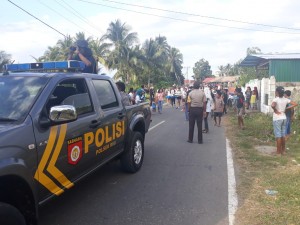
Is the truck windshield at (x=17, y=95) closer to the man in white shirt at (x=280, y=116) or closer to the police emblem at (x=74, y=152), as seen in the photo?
the police emblem at (x=74, y=152)

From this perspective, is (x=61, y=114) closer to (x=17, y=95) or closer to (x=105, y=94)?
(x=17, y=95)

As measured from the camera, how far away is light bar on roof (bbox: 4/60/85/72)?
4672 mm

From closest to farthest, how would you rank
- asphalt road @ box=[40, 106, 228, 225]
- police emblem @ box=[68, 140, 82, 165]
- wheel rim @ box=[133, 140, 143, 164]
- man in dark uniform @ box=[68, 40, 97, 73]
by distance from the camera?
1. police emblem @ box=[68, 140, 82, 165]
2. asphalt road @ box=[40, 106, 228, 225]
3. wheel rim @ box=[133, 140, 143, 164]
4. man in dark uniform @ box=[68, 40, 97, 73]

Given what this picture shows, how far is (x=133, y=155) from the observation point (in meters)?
6.11

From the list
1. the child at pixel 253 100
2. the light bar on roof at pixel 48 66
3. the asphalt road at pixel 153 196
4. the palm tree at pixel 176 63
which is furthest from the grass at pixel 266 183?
the palm tree at pixel 176 63

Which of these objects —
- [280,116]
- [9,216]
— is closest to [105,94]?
[9,216]

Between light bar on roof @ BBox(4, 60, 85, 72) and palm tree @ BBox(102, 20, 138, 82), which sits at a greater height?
palm tree @ BBox(102, 20, 138, 82)

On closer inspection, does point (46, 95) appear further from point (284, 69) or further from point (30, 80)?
point (284, 69)

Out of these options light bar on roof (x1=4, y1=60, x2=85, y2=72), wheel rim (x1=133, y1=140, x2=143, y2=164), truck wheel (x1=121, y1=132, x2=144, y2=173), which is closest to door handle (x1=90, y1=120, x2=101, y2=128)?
light bar on roof (x1=4, y1=60, x2=85, y2=72)

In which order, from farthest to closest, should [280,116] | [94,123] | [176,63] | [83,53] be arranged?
[176,63] < [280,116] < [83,53] < [94,123]

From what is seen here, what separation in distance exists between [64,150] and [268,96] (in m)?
15.8

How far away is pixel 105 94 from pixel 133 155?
1391mm

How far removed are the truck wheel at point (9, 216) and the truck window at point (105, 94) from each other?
2.33m

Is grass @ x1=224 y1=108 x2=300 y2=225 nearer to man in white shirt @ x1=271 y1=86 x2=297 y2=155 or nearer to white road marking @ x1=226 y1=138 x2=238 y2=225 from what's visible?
white road marking @ x1=226 y1=138 x2=238 y2=225
